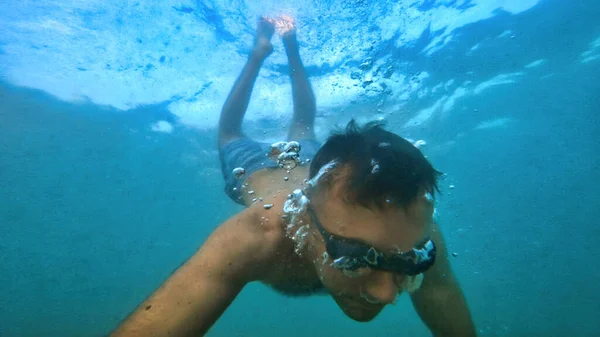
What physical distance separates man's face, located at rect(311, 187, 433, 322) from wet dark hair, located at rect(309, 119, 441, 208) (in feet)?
0.34

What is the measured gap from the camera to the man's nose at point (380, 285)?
A: 338 centimetres

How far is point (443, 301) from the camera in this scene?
4.51 meters

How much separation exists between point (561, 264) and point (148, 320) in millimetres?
89949

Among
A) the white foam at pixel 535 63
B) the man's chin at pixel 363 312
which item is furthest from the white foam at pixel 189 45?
the man's chin at pixel 363 312

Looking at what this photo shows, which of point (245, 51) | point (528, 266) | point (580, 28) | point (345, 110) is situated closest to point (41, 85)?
point (245, 51)

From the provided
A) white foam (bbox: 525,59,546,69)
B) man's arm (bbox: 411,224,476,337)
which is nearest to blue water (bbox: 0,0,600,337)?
white foam (bbox: 525,59,546,69)

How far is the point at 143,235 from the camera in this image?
1823 inches

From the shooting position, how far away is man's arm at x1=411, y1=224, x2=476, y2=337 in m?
4.47

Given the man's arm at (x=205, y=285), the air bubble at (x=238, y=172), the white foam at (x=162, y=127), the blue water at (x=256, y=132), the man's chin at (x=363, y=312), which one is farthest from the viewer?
the white foam at (x=162, y=127)

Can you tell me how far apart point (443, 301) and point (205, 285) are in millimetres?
2944

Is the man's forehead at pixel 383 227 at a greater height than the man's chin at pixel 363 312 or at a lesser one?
greater

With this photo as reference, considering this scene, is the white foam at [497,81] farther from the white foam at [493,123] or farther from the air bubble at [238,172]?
the air bubble at [238,172]

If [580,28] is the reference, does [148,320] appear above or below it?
above

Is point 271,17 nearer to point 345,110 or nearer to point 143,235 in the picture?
point 345,110
